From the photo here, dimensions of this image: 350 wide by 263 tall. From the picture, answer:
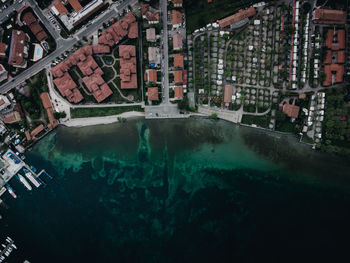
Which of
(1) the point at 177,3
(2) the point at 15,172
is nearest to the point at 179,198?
(2) the point at 15,172

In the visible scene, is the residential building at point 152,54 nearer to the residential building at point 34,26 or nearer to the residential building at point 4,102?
the residential building at point 34,26

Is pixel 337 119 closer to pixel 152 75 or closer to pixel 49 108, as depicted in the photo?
pixel 152 75

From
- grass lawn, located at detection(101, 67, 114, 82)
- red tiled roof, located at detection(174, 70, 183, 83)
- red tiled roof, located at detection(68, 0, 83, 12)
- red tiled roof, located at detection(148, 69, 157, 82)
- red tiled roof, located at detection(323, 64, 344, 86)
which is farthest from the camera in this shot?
grass lawn, located at detection(101, 67, 114, 82)

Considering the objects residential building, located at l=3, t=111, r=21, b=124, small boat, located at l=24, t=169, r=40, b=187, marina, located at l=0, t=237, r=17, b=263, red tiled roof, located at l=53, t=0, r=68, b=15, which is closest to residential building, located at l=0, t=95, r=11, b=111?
residential building, located at l=3, t=111, r=21, b=124

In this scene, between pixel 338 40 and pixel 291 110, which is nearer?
pixel 338 40

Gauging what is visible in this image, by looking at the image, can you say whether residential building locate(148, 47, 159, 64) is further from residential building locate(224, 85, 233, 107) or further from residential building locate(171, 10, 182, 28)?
residential building locate(224, 85, 233, 107)

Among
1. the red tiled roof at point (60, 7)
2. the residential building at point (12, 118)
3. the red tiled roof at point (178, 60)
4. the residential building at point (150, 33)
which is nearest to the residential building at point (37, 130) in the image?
the residential building at point (12, 118)
